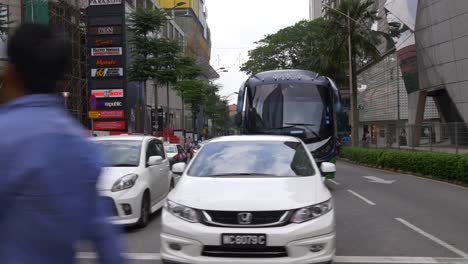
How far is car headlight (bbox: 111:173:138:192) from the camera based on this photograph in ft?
27.9

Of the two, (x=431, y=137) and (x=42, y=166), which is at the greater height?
(x=42, y=166)

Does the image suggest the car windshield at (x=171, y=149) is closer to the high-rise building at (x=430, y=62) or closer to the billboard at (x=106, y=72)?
the high-rise building at (x=430, y=62)

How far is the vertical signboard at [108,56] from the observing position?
108 ft

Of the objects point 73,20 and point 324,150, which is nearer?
point 324,150

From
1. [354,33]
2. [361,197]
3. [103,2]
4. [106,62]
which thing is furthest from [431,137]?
[103,2]

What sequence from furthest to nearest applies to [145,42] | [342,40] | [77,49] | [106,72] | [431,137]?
[77,49] < [342,40] < [106,72] < [145,42] < [431,137]

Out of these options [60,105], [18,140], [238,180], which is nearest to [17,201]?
[18,140]

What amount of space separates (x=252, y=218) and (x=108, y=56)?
2891cm

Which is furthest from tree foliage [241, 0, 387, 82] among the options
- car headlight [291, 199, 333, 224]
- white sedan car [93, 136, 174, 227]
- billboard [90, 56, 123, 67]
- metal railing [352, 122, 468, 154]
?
car headlight [291, 199, 333, 224]

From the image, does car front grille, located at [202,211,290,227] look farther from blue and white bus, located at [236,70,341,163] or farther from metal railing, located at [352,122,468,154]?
metal railing, located at [352,122,468,154]

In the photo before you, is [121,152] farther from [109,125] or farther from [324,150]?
[109,125]

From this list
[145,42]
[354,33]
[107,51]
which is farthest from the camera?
[354,33]

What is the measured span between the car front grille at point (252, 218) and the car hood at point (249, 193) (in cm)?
4

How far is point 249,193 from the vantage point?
5.80 meters
